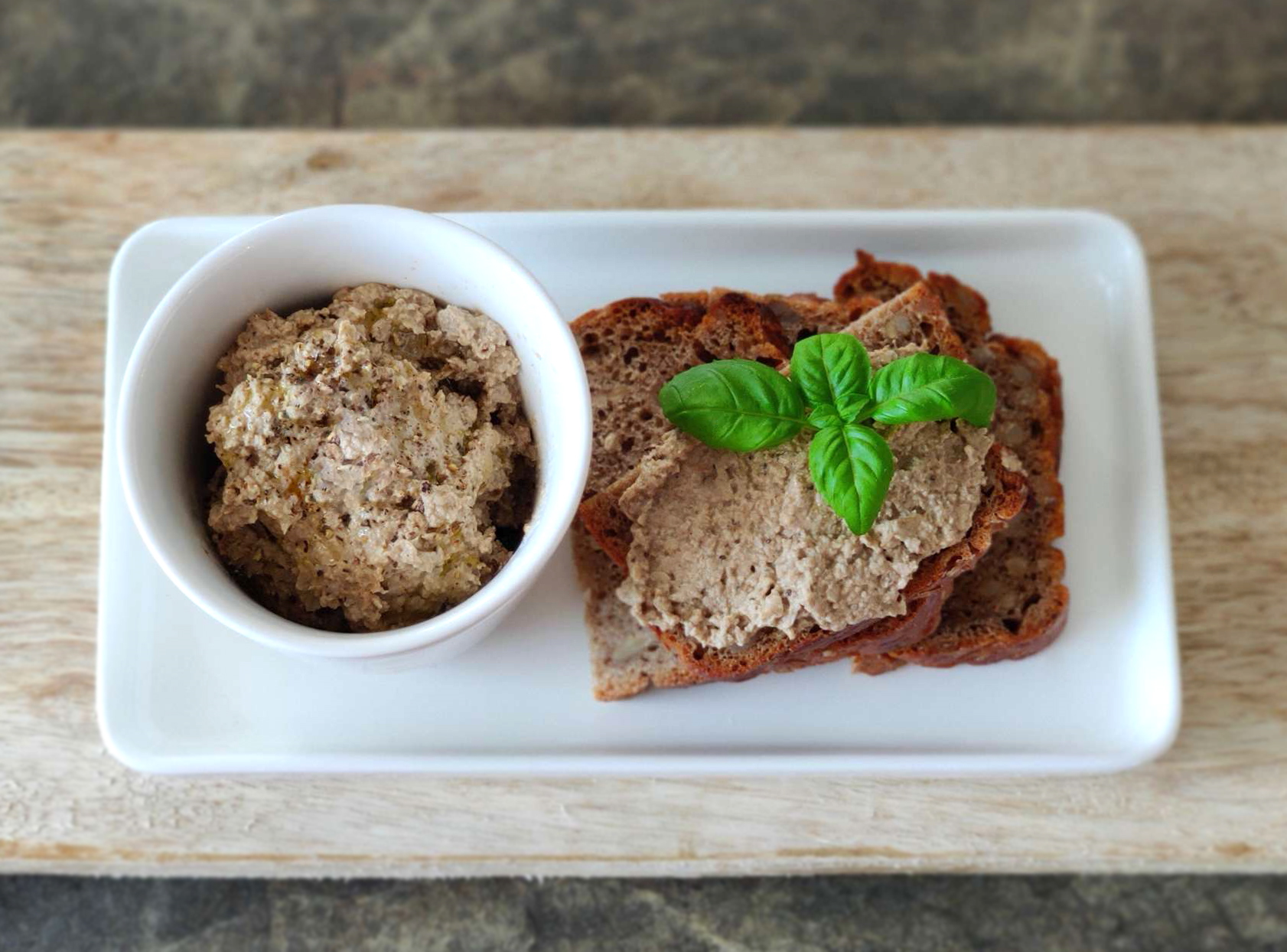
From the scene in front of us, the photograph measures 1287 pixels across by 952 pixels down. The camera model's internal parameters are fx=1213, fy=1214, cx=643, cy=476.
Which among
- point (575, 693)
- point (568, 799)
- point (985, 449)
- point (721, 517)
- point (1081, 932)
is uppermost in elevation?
point (985, 449)

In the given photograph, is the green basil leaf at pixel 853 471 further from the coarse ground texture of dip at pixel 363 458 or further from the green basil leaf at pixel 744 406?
the coarse ground texture of dip at pixel 363 458

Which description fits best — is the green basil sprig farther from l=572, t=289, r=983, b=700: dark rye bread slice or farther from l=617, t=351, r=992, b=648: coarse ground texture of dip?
l=572, t=289, r=983, b=700: dark rye bread slice

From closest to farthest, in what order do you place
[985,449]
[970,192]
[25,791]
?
[985,449]
[25,791]
[970,192]

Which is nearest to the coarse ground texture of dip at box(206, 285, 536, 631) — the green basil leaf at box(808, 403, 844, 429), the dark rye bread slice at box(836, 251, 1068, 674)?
the green basil leaf at box(808, 403, 844, 429)

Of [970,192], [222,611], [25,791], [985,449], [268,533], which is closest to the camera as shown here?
[222,611]

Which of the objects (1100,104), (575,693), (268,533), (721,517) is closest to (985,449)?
(721,517)

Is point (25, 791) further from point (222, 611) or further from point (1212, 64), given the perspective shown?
point (1212, 64)

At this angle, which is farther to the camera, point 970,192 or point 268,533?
point 970,192
